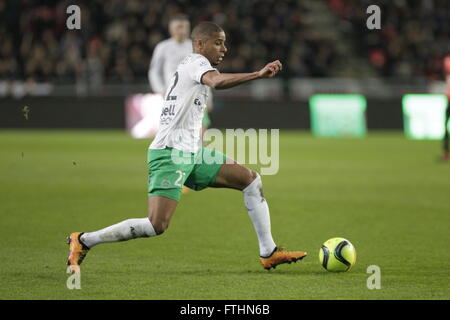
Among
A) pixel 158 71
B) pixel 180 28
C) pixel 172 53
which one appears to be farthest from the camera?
pixel 158 71

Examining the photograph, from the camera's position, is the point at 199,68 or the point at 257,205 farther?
the point at 257,205

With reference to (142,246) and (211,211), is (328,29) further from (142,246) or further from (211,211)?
(142,246)

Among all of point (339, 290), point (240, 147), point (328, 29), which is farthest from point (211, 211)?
point (328, 29)

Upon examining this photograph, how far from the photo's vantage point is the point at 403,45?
2767cm

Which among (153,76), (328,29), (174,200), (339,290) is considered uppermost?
(328,29)

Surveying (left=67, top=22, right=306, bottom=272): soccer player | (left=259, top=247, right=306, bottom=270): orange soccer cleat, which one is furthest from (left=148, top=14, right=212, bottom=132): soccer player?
(left=259, top=247, right=306, bottom=270): orange soccer cleat

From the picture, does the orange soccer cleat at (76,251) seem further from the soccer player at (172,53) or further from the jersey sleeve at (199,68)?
the soccer player at (172,53)

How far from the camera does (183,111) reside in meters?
6.97

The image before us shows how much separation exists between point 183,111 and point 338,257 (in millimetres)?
1666

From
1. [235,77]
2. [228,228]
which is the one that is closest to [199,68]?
[235,77]

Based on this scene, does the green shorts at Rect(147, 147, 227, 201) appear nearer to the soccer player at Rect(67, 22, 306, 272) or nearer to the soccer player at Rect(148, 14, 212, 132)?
the soccer player at Rect(67, 22, 306, 272)

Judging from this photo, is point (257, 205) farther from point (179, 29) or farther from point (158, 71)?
point (158, 71)

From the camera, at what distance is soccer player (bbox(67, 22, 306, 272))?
6.81 metres

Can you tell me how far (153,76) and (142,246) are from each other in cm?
553
